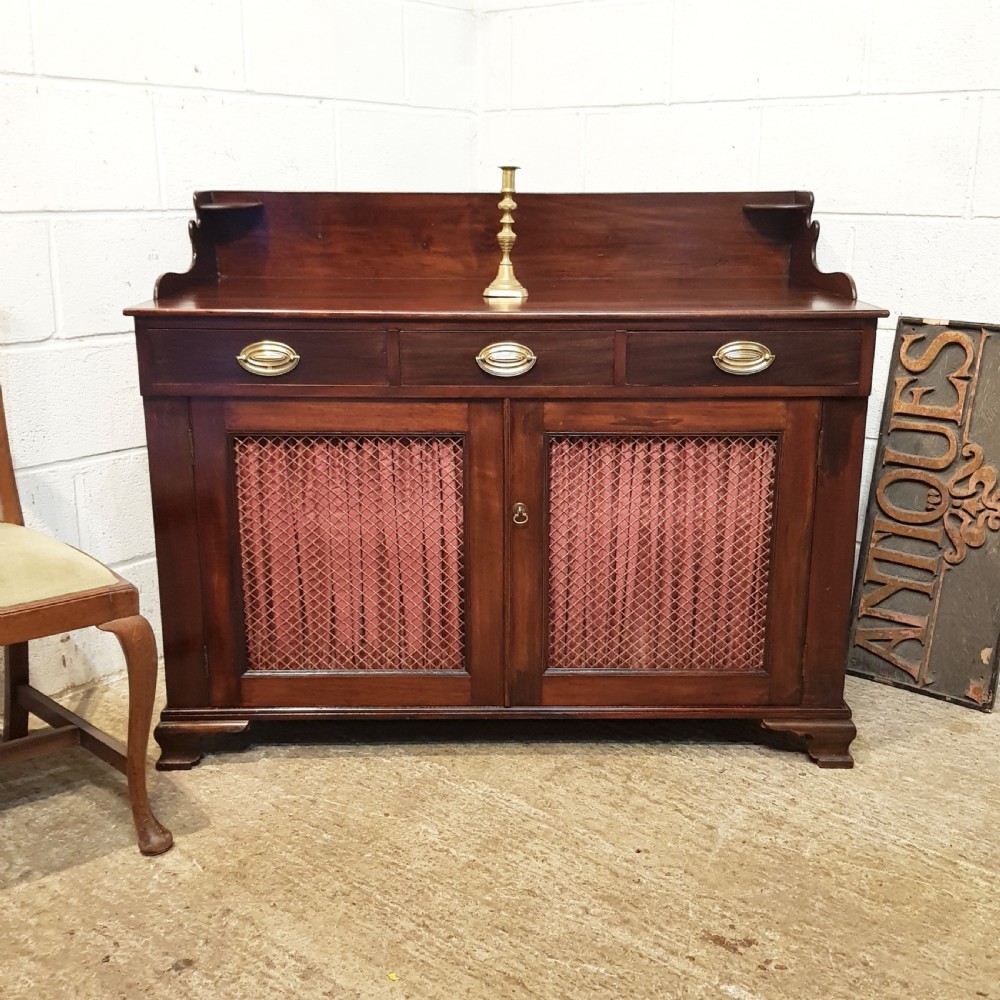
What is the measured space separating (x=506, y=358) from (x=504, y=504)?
0.92 ft

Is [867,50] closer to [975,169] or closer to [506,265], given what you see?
[975,169]

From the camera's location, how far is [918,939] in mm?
1608

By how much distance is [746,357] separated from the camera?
194 cm

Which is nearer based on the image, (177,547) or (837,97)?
(177,547)

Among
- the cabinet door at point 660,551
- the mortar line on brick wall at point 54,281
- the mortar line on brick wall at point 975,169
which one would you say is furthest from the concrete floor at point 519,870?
the mortar line on brick wall at point 975,169

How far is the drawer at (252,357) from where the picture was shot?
6.31 ft

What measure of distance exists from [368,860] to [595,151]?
1917 mm

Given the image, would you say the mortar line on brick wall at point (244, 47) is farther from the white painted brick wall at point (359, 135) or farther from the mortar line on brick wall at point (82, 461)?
the mortar line on brick wall at point (82, 461)

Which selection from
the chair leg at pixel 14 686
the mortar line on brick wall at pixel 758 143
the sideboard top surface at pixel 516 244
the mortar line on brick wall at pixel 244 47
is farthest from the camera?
the mortar line on brick wall at pixel 758 143

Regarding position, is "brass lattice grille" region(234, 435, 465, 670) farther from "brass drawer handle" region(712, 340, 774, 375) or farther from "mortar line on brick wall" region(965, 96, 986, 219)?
"mortar line on brick wall" region(965, 96, 986, 219)

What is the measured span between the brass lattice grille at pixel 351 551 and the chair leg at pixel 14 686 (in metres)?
0.47

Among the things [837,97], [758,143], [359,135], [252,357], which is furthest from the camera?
[359,135]

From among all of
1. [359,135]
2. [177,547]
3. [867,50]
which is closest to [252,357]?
[177,547]

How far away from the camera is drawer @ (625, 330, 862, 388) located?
1.94m
